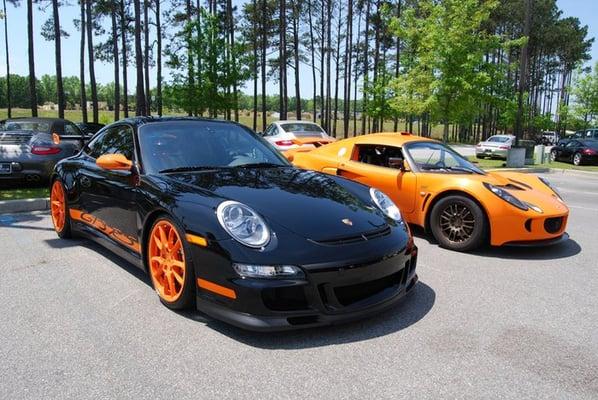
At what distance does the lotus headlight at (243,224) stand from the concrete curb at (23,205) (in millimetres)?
5775

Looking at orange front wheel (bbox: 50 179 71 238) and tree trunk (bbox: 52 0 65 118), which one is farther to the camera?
tree trunk (bbox: 52 0 65 118)

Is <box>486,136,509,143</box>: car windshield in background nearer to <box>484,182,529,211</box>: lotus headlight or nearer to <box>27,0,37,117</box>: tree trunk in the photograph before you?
<box>484,182,529,211</box>: lotus headlight

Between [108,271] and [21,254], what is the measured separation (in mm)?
1320

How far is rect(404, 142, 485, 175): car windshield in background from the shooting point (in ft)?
20.2

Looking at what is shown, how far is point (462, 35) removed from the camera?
1744cm

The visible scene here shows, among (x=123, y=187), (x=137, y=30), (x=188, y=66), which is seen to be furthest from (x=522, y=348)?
(x=137, y=30)

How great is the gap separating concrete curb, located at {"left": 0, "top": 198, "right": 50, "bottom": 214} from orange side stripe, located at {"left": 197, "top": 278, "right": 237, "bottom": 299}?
5.73 meters

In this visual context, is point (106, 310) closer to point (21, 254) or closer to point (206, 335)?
point (206, 335)

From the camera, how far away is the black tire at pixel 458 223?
212 inches

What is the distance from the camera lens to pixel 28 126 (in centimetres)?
1083

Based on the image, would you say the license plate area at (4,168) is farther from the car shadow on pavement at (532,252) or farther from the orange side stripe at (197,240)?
the car shadow on pavement at (532,252)

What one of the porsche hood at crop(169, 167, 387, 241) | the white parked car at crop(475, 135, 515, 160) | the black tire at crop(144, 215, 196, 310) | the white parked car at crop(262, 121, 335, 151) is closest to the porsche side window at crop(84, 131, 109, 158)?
the porsche hood at crop(169, 167, 387, 241)

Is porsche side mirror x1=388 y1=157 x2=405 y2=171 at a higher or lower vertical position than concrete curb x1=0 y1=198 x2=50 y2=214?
higher

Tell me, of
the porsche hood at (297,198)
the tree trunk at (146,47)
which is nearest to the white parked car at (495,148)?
the tree trunk at (146,47)
